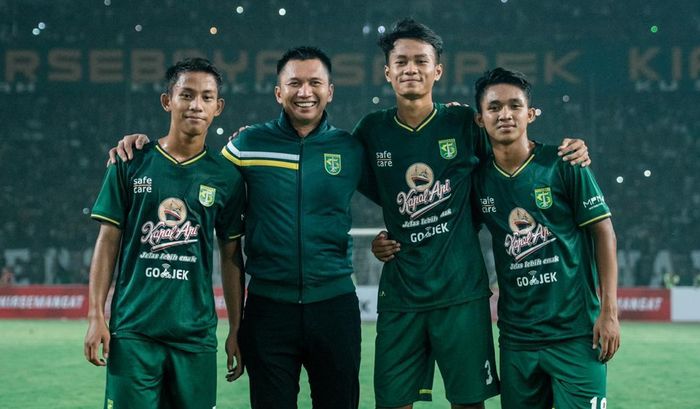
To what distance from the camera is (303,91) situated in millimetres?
3527

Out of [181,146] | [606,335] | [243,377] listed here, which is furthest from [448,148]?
[243,377]

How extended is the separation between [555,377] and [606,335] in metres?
0.27

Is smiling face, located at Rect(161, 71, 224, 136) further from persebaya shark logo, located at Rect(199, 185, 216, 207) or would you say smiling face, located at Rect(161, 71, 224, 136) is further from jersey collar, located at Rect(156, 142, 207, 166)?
persebaya shark logo, located at Rect(199, 185, 216, 207)

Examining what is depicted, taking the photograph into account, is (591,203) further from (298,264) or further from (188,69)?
(188,69)

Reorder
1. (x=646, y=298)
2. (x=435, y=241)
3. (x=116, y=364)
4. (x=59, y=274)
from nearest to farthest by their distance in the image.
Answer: (x=116, y=364) → (x=435, y=241) → (x=646, y=298) → (x=59, y=274)

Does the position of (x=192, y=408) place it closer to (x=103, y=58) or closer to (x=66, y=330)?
(x=66, y=330)

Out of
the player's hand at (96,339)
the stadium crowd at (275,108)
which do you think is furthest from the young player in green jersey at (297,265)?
the stadium crowd at (275,108)

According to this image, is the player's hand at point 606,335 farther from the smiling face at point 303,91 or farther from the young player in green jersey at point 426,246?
the smiling face at point 303,91

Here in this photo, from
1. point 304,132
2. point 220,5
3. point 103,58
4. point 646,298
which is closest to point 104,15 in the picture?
point 103,58

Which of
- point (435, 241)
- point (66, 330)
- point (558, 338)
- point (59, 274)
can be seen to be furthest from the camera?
point (59, 274)

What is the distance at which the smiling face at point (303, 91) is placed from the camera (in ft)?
11.6

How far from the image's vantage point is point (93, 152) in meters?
20.3

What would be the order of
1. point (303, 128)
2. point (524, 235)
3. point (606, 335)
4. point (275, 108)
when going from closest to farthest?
point (606, 335)
point (524, 235)
point (303, 128)
point (275, 108)

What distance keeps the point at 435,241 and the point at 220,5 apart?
17972 mm
